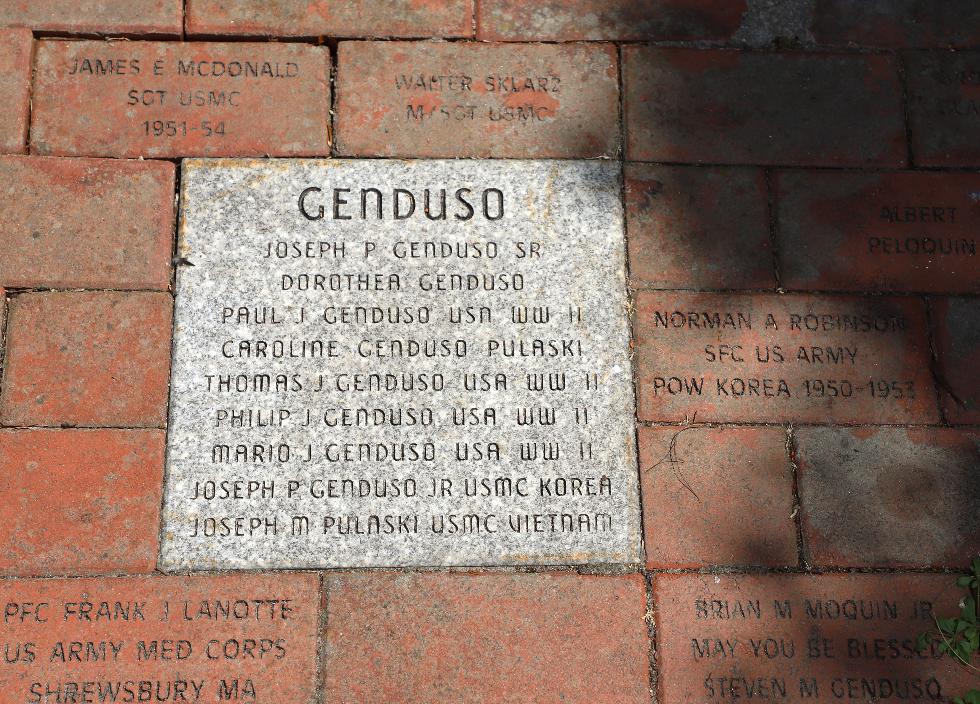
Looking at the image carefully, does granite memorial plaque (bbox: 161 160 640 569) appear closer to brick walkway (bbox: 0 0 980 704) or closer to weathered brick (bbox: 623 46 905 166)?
brick walkway (bbox: 0 0 980 704)

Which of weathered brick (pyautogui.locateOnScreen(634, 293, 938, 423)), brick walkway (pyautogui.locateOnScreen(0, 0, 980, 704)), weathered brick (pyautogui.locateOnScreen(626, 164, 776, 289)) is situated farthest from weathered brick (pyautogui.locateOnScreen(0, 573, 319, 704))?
weathered brick (pyautogui.locateOnScreen(626, 164, 776, 289))

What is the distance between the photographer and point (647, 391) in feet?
10.2

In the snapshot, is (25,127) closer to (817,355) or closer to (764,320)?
(764,320)

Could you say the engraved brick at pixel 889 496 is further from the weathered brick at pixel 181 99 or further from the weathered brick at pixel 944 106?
the weathered brick at pixel 181 99

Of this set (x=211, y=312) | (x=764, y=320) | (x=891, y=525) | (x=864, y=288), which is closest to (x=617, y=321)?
(x=764, y=320)

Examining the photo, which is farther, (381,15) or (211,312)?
(381,15)

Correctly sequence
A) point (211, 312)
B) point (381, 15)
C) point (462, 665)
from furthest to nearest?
point (381, 15)
point (211, 312)
point (462, 665)

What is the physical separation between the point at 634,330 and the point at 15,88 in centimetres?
247

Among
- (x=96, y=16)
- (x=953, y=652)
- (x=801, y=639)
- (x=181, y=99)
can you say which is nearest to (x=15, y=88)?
(x=96, y=16)

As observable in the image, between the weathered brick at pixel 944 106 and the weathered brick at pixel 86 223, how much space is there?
2.87 meters

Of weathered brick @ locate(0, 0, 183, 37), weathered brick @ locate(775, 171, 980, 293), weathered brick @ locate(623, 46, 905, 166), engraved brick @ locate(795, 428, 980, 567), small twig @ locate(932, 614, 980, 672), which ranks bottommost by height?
small twig @ locate(932, 614, 980, 672)

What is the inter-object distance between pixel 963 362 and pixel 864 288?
44 cm

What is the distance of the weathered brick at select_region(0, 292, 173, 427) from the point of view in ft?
9.84

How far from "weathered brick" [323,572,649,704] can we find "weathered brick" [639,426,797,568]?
0.21 metres
